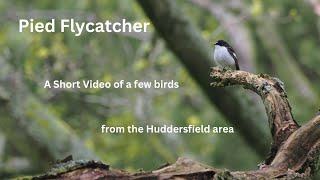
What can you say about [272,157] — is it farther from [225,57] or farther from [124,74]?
[124,74]

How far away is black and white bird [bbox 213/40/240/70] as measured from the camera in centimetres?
182

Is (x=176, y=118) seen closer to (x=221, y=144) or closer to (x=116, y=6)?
(x=221, y=144)

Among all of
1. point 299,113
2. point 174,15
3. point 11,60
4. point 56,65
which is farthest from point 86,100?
point 174,15

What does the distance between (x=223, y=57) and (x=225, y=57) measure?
12 millimetres

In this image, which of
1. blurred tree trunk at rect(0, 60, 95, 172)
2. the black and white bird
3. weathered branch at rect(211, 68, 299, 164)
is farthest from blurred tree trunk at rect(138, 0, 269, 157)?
weathered branch at rect(211, 68, 299, 164)

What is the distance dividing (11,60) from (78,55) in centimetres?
81

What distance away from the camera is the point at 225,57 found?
1897 mm

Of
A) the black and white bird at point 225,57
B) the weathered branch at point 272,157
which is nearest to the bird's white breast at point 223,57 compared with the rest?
the black and white bird at point 225,57

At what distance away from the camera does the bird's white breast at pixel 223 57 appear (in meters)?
1.82

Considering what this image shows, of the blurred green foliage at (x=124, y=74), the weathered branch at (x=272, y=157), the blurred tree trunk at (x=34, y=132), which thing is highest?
the blurred green foliage at (x=124, y=74)

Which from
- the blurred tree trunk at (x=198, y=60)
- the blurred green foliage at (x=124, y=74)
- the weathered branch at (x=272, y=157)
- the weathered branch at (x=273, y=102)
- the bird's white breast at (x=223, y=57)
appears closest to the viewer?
the weathered branch at (x=272, y=157)

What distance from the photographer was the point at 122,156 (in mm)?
4152

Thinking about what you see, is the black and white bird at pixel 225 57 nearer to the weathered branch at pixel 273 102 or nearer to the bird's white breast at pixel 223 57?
the bird's white breast at pixel 223 57

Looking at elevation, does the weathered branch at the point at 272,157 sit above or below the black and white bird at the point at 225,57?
below
